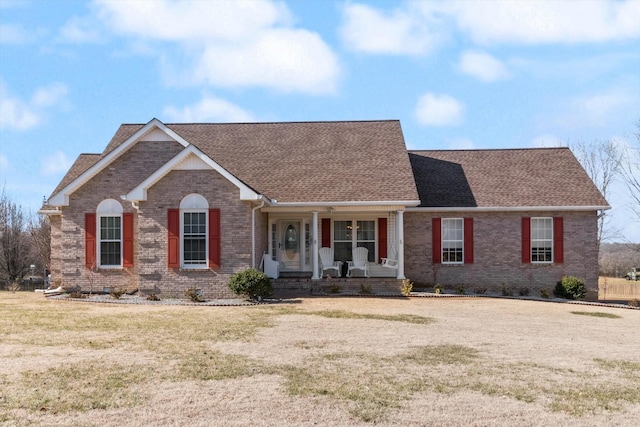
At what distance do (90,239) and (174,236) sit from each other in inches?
129

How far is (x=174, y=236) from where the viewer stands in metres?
19.8

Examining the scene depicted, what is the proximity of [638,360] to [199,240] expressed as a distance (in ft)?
43.6

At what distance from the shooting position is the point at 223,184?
64.9 ft

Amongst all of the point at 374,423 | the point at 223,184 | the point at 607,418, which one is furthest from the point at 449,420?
the point at 223,184

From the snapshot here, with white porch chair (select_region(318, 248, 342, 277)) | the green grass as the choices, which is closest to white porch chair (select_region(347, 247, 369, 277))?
white porch chair (select_region(318, 248, 342, 277))

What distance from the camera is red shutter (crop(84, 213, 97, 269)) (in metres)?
20.8

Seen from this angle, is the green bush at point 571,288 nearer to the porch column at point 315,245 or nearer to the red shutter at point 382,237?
the red shutter at point 382,237

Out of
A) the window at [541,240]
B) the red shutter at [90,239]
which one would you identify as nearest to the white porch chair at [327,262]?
the window at [541,240]

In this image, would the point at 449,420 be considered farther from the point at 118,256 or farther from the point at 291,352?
the point at 118,256

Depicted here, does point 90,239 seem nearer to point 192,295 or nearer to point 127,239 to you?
point 127,239

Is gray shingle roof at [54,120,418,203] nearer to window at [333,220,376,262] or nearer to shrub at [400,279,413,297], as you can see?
window at [333,220,376,262]

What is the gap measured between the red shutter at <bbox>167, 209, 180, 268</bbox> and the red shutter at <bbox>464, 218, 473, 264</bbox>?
1079 centimetres

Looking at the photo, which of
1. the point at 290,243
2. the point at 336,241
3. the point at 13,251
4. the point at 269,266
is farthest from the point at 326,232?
the point at 13,251

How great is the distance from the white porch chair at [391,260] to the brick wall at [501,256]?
2.24 ft
